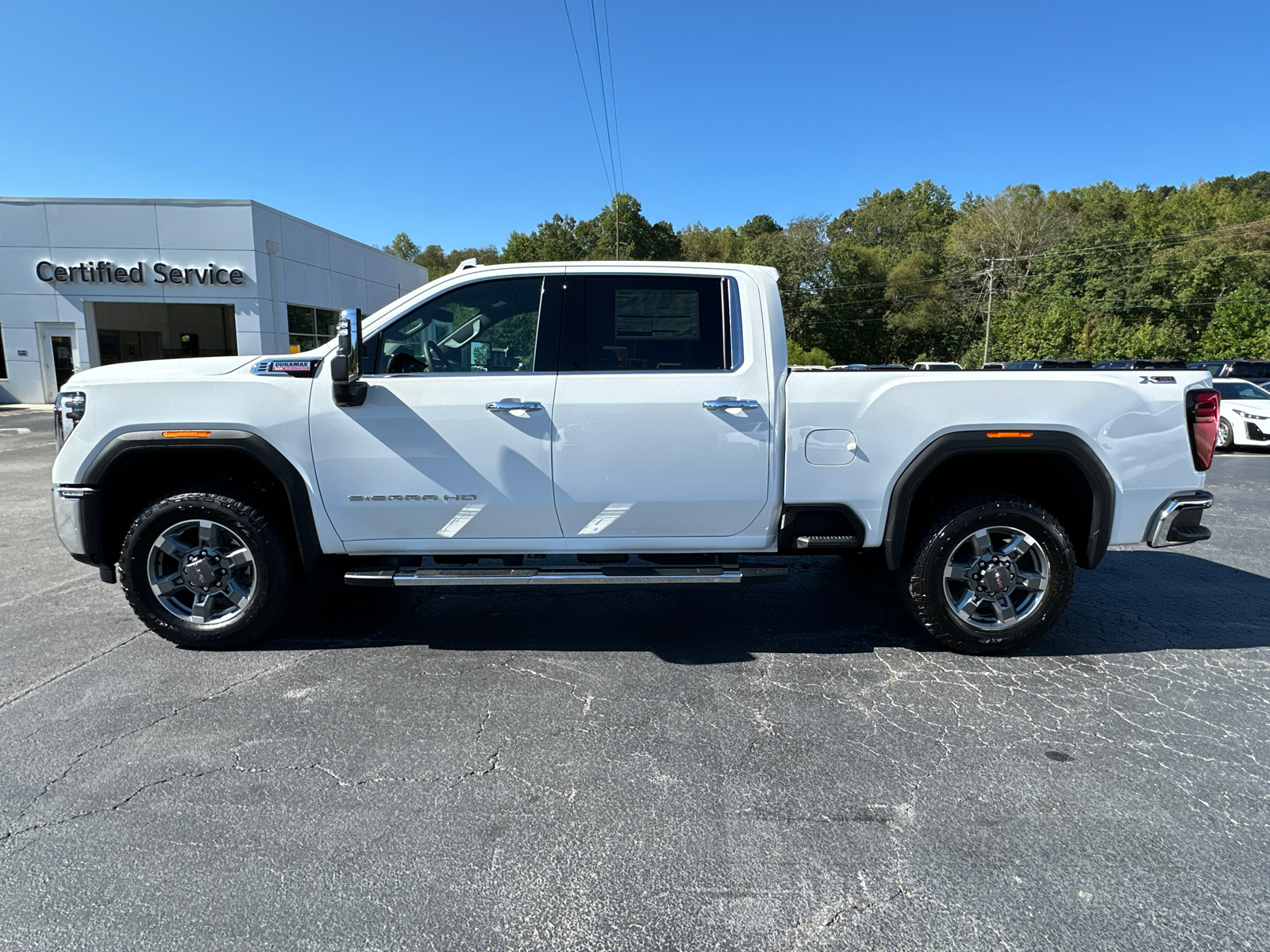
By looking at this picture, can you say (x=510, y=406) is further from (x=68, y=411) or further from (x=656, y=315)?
(x=68, y=411)

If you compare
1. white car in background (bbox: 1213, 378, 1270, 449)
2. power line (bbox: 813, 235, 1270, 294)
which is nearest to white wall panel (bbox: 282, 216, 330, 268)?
white car in background (bbox: 1213, 378, 1270, 449)

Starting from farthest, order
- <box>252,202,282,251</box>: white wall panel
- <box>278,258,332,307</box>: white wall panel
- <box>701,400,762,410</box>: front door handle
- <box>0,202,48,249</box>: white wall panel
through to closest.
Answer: <box>278,258,332,307</box>: white wall panel
<box>252,202,282,251</box>: white wall panel
<box>0,202,48,249</box>: white wall panel
<box>701,400,762,410</box>: front door handle

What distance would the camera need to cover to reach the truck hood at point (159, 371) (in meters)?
4.00

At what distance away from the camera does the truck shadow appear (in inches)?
173

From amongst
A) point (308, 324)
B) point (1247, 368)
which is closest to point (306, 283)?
point (308, 324)

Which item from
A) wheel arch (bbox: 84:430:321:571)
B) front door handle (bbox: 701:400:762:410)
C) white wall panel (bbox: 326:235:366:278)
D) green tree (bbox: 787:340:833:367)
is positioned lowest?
wheel arch (bbox: 84:430:321:571)

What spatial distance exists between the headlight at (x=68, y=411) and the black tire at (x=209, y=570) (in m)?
0.59

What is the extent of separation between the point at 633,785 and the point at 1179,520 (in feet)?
10.7

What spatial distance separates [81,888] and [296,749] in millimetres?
887

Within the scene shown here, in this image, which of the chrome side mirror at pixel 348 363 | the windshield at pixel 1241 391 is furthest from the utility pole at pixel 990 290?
the chrome side mirror at pixel 348 363

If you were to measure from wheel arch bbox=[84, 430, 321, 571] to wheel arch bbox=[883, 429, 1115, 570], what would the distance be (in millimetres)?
3187

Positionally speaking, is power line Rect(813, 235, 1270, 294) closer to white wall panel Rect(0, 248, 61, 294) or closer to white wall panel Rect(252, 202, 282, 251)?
white wall panel Rect(252, 202, 282, 251)

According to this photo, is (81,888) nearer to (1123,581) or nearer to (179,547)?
(179,547)

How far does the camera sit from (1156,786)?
2.91m
